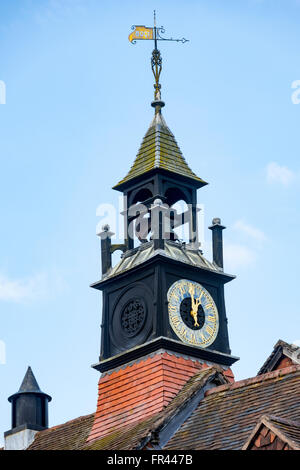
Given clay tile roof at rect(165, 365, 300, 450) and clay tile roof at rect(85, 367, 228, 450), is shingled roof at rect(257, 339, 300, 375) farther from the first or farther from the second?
clay tile roof at rect(165, 365, 300, 450)

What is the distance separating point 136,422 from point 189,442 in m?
3.70

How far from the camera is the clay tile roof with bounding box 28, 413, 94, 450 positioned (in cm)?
4328

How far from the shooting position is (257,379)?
38.1 metres

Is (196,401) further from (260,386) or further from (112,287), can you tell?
(112,287)

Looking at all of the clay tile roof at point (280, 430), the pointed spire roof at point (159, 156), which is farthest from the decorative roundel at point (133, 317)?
the clay tile roof at point (280, 430)

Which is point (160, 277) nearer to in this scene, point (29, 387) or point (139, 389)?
point (139, 389)

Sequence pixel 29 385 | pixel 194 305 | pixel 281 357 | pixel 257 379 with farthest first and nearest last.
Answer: pixel 29 385 → pixel 194 305 → pixel 281 357 → pixel 257 379

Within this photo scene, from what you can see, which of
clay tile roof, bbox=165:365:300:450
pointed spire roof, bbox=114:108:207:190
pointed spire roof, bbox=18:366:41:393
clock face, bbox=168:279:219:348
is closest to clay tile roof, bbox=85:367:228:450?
clay tile roof, bbox=165:365:300:450

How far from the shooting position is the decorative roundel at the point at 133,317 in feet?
138

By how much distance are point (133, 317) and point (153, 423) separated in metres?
5.29

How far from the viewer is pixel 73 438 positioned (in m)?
43.8

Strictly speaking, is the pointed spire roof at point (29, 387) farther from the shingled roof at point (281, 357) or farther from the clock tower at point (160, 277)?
the shingled roof at point (281, 357)

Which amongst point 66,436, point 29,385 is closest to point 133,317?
point 66,436
